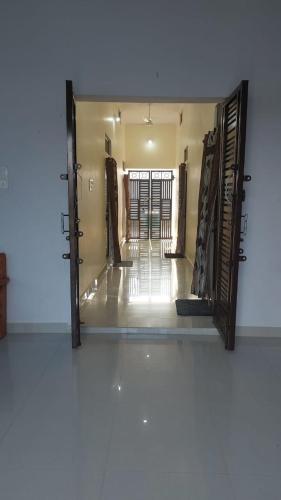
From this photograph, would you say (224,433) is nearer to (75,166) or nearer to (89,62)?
(75,166)

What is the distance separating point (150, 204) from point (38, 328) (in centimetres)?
818

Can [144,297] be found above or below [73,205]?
below

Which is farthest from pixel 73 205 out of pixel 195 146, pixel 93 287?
pixel 195 146

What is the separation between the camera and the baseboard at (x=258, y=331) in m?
3.33

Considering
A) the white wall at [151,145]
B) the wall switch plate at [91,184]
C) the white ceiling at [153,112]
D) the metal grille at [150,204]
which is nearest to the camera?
the wall switch plate at [91,184]

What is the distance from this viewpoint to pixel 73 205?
9.37 feet

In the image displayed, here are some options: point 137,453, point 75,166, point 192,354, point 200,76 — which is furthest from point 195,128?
point 137,453

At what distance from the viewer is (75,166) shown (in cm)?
280

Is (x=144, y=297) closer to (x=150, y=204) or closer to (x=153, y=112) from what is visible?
(x=153, y=112)

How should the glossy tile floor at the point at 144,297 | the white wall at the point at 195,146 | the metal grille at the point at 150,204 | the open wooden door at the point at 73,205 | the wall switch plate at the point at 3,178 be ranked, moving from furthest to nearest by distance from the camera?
the metal grille at the point at 150,204 → the white wall at the point at 195,146 → the glossy tile floor at the point at 144,297 → the wall switch plate at the point at 3,178 → the open wooden door at the point at 73,205

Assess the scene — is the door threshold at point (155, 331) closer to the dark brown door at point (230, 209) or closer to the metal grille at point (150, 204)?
the dark brown door at point (230, 209)

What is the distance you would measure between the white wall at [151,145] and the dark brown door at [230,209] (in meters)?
7.72

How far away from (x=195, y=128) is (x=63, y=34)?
3656 mm

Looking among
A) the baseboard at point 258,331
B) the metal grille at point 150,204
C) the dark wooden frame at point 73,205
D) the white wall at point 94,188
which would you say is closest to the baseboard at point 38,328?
the dark wooden frame at point 73,205
